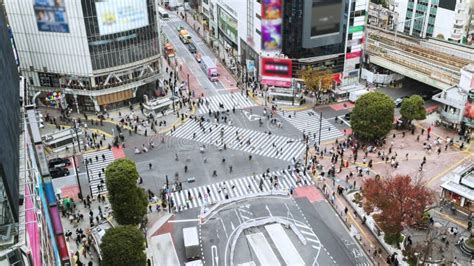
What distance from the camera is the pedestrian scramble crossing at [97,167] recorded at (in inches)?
2599

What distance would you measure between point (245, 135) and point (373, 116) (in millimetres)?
20279

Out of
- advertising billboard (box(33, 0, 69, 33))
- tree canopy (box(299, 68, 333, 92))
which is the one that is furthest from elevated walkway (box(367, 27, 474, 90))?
advertising billboard (box(33, 0, 69, 33))

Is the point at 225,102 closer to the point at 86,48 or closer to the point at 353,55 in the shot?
the point at 86,48

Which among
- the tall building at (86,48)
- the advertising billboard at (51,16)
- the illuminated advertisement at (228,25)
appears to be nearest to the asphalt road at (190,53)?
the illuminated advertisement at (228,25)

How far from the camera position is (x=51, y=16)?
260 ft

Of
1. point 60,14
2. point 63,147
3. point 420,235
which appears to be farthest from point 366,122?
point 60,14

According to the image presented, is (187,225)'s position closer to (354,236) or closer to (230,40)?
(354,236)

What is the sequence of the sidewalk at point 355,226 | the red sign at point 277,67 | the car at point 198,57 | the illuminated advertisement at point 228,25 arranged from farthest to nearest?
the car at point 198,57 → the illuminated advertisement at point 228,25 → the red sign at point 277,67 → the sidewalk at point 355,226

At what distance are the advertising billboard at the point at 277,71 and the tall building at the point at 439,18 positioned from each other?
33.9 metres

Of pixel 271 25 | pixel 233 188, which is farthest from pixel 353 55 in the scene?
pixel 233 188

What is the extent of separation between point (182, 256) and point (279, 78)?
158 ft

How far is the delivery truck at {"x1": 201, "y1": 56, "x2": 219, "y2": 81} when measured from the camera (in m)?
101

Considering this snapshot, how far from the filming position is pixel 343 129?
81.1m

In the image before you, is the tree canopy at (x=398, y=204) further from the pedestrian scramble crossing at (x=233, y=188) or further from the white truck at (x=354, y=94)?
the white truck at (x=354, y=94)
